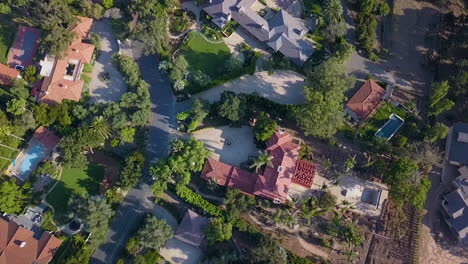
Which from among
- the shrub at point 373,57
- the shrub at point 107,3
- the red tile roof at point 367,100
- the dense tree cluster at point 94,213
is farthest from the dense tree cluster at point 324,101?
the shrub at point 107,3

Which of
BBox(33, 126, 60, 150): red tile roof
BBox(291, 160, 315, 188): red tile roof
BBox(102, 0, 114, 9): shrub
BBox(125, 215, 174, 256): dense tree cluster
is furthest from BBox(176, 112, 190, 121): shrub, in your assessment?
BBox(102, 0, 114, 9): shrub

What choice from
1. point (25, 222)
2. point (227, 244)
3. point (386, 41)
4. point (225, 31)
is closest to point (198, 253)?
point (227, 244)

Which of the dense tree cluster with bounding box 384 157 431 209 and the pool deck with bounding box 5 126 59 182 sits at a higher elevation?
the dense tree cluster with bounding box 384 157 431 209

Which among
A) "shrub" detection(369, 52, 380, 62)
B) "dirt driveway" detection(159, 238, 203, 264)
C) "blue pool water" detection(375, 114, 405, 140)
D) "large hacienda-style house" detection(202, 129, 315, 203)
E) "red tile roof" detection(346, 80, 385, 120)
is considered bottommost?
"dirt driveway" detection(159, 238, 203, 264)

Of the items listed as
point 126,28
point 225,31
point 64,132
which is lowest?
point 64,132

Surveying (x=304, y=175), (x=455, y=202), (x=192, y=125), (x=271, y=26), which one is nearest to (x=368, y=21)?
(x=271, y=26)

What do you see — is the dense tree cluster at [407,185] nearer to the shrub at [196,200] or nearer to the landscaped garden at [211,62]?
the shrub at [196,200]

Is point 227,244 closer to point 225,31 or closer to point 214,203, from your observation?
point 214,203

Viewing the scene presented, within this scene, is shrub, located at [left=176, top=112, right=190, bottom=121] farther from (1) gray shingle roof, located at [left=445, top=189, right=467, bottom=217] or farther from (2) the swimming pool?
(1) gray shingle roof, located at [left=445, top=189, right=467, bottom=217]
